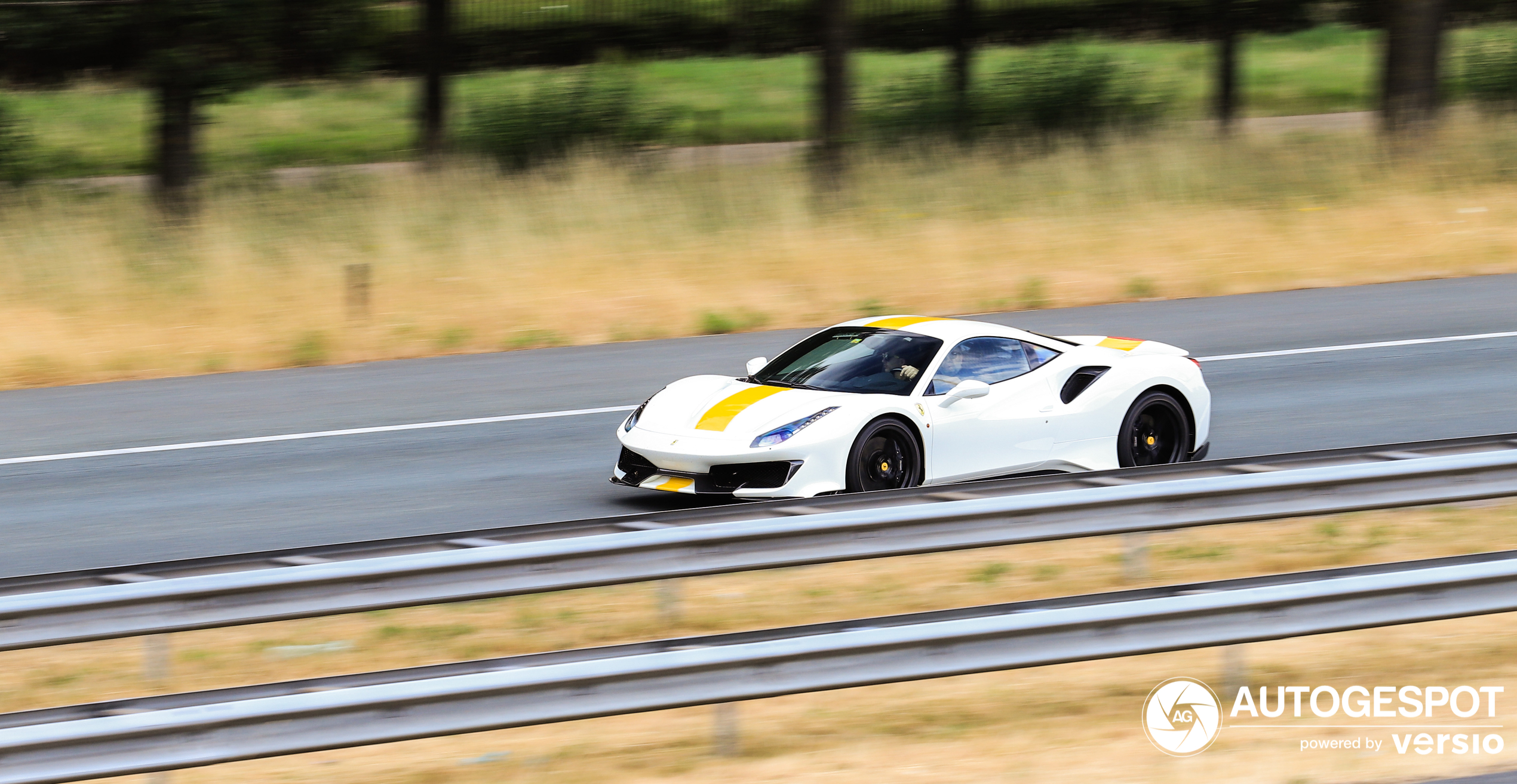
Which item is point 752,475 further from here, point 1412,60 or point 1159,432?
point 1412,60

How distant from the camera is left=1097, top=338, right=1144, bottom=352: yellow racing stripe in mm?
10414

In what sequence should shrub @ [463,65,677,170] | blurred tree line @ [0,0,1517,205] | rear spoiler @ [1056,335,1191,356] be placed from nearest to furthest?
rear spoiler @ [1056,335,1191,356] < blurred tree line @ [0,0,1517,205] < shrub @ [463,65,677,170]

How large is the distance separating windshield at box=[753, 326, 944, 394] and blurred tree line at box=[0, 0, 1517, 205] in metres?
12.7

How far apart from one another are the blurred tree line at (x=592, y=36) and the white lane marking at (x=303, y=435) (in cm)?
1082

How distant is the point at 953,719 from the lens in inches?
241

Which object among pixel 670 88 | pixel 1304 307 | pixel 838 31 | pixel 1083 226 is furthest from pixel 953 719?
pixel 670 88

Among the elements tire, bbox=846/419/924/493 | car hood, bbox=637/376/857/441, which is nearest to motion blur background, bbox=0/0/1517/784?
tire, bbox=846/419/924/493

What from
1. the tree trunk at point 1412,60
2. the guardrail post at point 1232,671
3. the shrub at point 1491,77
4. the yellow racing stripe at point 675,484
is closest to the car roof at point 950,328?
the yellow racing stripe at point 675,484

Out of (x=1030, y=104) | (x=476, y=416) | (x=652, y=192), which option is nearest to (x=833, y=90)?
(x=652, y=192)

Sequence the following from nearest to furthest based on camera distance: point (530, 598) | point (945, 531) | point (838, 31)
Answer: point (945, 531) < point (530, 598) < point (838, 31)

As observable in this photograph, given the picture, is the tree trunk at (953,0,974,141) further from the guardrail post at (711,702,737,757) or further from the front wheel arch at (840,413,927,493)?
the guardrail post at (711,702,737,757)

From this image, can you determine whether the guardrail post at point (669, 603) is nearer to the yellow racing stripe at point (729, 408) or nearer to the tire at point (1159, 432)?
the yellow racing stripe at point (729, 408)

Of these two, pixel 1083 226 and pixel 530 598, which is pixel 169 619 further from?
pixel 1083 226

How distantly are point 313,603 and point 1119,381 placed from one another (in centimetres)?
594
